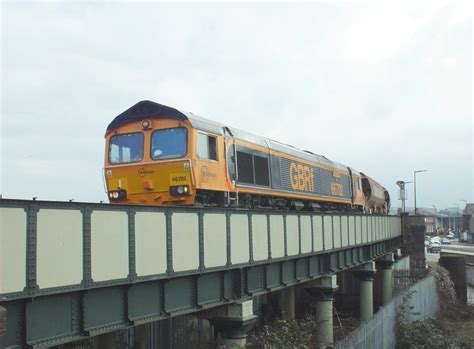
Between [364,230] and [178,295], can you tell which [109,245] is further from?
[364,230]

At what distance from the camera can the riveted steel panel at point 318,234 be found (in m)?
19.8

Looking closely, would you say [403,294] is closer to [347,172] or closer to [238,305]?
[347,172]

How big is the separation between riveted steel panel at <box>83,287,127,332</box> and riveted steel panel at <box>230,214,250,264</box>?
4.30 meters

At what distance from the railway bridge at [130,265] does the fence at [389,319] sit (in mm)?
Result: 2836

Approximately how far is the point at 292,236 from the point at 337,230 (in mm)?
5656

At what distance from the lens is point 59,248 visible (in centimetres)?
827

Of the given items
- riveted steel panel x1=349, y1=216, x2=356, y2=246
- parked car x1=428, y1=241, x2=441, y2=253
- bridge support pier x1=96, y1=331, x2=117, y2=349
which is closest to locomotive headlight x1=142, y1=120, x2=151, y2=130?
bridge support pier x1=96, y1=331, x2=117, y2=349

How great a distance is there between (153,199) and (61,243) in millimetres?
7033

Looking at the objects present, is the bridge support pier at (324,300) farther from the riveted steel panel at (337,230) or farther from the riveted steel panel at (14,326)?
the riveted steel panel at (14,326)

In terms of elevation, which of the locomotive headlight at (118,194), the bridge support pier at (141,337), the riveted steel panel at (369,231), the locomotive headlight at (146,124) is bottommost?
the bridge support pier at (141,337)

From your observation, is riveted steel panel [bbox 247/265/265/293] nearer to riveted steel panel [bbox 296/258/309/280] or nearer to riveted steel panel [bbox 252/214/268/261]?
riveted steel panel [bbox 252/214/268/261]

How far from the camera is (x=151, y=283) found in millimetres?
10836

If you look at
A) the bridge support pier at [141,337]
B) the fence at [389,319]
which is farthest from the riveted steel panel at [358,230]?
the bridge support pier at [141,337]

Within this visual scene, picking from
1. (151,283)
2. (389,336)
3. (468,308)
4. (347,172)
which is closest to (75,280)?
(151,283)
